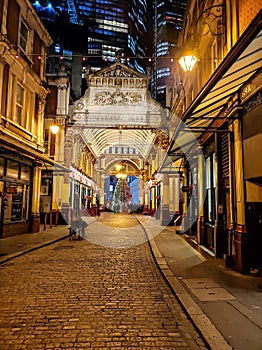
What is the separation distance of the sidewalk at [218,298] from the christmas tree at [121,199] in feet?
128

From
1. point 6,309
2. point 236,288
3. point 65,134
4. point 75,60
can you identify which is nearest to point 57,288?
point 6,309

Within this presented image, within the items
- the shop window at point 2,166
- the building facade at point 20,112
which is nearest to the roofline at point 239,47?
the building facade at point 20,112

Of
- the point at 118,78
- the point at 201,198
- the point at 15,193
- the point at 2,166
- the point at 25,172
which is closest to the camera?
the point at 201,198

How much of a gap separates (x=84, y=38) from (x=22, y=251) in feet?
214

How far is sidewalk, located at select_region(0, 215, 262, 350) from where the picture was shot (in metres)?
3.96

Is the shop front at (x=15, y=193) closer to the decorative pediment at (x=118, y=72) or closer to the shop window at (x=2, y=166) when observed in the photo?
the shop window at (x=2, y=166)

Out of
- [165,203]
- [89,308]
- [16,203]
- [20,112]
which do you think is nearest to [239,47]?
Answer: [89,308]

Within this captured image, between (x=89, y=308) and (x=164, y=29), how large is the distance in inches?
4836

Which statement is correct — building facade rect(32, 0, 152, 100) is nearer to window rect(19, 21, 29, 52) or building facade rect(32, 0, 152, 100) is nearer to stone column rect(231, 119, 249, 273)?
window rect(19, 21, 29, 52)

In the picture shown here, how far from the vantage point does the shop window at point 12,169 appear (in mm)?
13789

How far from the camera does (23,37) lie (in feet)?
49.8

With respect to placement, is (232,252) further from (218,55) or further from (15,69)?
(15,69)

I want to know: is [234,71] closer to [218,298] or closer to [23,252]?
[218,298]

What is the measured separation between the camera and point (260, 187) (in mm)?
7367
